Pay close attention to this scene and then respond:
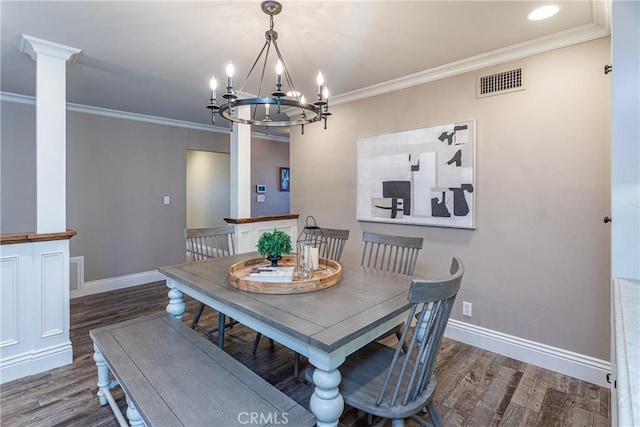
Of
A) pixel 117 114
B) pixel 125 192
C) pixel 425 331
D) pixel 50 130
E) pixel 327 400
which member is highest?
pixel 117 114

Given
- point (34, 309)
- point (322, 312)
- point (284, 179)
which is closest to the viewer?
point (322, 312)

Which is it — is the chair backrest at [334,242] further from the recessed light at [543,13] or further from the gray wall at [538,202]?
the recessed light at [543,13]

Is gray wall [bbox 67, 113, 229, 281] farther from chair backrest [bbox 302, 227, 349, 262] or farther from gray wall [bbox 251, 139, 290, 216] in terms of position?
chair backrest [bbox 302, 227, 349, 262]

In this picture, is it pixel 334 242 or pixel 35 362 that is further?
pixel 334 242

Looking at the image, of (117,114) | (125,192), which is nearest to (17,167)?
(125,192)

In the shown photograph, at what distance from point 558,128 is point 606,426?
6.16 feet

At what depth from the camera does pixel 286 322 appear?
133 centimetres

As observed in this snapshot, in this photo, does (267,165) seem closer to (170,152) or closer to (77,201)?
(170,152)

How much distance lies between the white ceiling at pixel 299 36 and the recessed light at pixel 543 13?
0.05 m

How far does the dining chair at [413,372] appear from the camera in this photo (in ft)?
3.90

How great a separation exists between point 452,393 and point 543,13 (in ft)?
8.13

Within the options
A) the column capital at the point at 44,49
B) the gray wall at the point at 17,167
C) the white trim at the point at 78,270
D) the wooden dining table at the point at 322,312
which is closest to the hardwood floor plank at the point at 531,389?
the wooden dining table at the point at 322,312

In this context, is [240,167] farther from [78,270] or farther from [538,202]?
[538,202]

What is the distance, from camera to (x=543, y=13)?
1942 millimetres
